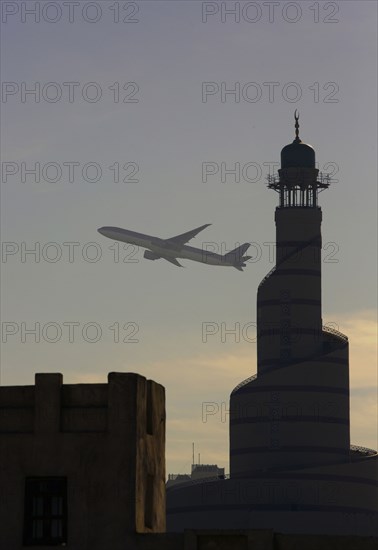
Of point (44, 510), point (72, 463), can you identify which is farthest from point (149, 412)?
point (44, 510)

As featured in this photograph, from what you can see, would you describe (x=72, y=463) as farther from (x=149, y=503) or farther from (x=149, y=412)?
(x=149, y=412)

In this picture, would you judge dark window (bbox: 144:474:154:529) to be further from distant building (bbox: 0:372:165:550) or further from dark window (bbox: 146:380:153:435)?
dark window (bbox: 146:380:153:435)

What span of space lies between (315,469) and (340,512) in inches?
257

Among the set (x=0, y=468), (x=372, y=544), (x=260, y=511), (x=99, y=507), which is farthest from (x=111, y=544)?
(x=260, y=511)

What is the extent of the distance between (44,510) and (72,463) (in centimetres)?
150

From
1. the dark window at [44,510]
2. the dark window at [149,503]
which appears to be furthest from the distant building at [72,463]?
the dark window at [149,503]

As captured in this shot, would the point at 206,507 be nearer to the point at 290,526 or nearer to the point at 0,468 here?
the point at 290,526

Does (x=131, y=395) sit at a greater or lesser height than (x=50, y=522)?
greater

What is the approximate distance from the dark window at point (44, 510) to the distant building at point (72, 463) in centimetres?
3

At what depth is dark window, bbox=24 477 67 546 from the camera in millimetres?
41250

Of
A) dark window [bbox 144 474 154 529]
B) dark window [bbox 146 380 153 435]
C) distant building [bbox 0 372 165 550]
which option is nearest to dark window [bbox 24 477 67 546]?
distant building [bbox 0 372 165 550]

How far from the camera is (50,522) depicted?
1629 inches

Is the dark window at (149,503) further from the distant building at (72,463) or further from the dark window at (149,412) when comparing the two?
the dark window at (149,412)

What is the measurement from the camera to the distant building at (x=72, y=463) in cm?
4094
